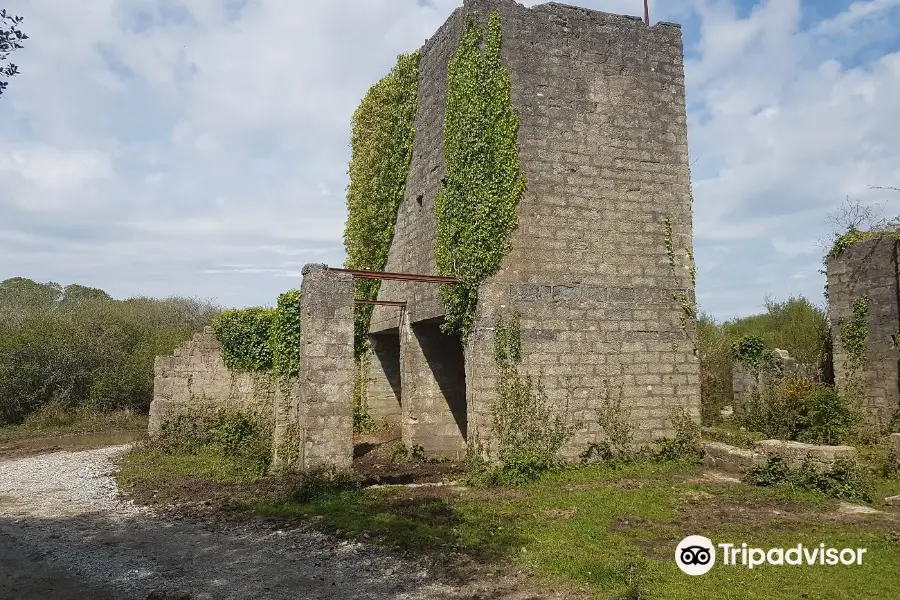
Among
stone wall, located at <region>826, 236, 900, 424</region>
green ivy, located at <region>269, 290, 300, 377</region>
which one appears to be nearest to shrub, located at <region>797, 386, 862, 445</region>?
stone wall, located at <region>826, 236, 900, 424</region>

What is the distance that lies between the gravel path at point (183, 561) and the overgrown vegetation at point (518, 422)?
142 inches

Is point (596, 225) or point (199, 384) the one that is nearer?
point (596, 225)

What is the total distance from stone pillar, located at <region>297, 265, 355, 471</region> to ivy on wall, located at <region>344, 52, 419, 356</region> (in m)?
4.63

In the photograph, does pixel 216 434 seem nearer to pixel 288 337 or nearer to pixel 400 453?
pixel 288 337

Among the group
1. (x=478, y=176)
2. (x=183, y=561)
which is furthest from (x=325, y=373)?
(x=478, y=176)

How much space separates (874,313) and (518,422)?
26.0 feet

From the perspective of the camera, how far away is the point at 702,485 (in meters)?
9.30

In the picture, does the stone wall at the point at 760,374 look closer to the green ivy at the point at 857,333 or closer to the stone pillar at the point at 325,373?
the green ivy at the point at 857,333

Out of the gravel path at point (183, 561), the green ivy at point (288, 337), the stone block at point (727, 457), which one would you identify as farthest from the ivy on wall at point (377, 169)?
the stone block at point (727, 457)

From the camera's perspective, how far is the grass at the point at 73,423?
18.7 metres

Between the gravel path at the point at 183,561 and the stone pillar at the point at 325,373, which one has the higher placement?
the stone pillar at the point at 325,373

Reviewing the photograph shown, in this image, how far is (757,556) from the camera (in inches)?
241

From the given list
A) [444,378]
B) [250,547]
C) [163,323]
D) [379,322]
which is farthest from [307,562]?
[163,323]

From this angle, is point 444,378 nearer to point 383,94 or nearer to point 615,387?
point 615,387
